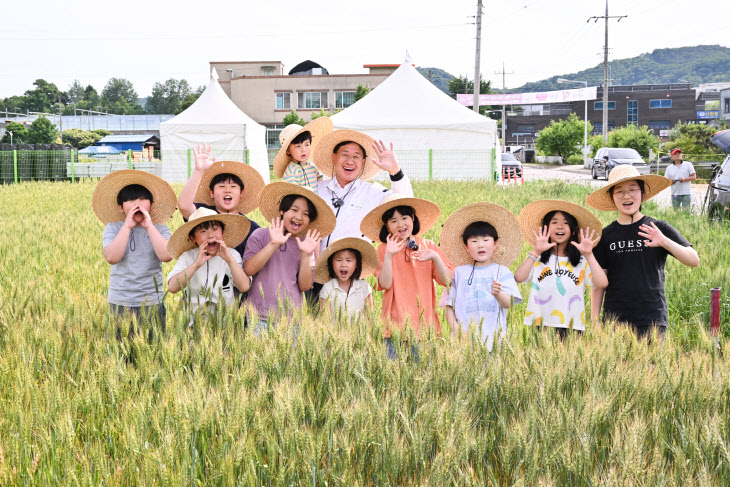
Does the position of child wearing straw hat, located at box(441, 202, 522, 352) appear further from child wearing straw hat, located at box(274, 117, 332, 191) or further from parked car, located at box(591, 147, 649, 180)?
parked car, located at box(591, 147, 649, 180)

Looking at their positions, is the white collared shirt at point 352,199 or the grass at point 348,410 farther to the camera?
the white collared shirt at point 352,199

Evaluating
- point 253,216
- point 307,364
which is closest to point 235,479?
point 307,364

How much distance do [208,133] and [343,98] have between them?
40352mm

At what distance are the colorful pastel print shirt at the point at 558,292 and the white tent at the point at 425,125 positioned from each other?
17626 millimetres

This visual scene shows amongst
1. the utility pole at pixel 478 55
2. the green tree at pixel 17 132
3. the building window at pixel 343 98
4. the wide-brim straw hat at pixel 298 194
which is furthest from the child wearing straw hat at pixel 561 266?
the green tree at pixel 17 132

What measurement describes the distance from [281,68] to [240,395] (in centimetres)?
7680

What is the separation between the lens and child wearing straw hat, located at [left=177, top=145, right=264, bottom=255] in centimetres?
412

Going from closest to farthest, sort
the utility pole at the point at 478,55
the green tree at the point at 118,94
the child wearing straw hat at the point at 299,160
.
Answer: the child wearing straw hat at the point at 299,160
the utility pole at the point at 478,55
the green tree at the point at 118,94

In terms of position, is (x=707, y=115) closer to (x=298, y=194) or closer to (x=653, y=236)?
(x=653, y=236)

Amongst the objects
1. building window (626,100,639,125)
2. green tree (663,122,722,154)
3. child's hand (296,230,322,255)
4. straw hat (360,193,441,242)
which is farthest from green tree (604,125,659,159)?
child's hand (296,230,322,255)

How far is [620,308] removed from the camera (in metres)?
4.02

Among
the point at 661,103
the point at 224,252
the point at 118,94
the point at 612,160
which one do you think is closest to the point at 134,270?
the point at 224,252

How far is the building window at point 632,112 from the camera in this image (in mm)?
84625

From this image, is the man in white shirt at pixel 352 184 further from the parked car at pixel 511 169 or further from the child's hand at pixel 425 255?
the parked car at pixel 511 169
